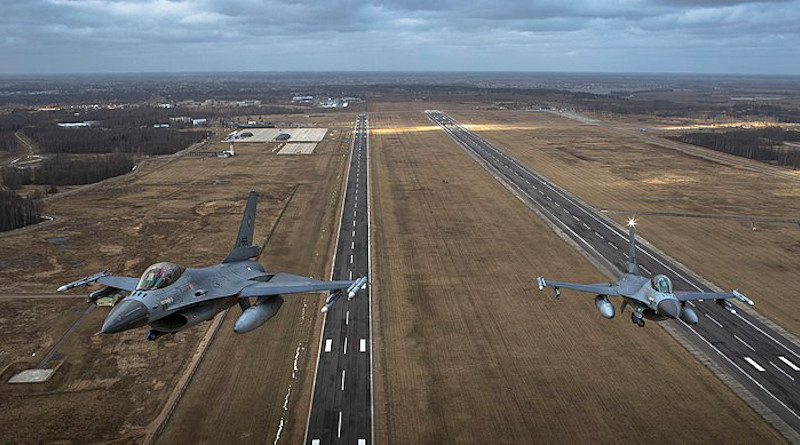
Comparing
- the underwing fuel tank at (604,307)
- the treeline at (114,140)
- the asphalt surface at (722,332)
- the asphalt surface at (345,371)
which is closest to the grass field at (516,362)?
the asphalt surface at (345,371)

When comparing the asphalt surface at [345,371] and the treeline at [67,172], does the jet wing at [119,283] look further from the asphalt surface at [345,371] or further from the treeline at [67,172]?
the treeline at [67,172]

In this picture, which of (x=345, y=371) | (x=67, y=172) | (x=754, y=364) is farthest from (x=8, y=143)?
(x=754, y=364)

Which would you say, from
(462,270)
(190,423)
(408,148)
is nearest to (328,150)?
(408,148)

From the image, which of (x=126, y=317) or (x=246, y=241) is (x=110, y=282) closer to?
(x=126, y=317)

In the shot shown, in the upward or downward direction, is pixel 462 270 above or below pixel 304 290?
below

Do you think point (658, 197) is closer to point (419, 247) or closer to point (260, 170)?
point (419, 247)

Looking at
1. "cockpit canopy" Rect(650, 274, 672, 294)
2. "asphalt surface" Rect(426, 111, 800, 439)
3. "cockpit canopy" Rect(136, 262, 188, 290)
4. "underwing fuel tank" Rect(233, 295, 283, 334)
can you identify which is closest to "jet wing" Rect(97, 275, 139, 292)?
"cockpit canopy" Rect(136, 262, 188, 290)
